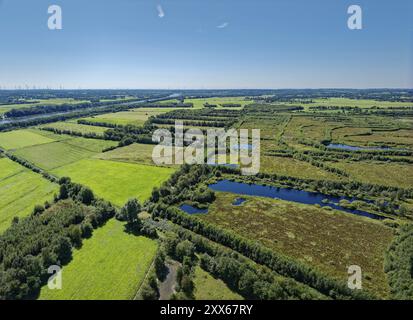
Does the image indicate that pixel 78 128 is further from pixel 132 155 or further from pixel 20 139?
pixel 132 155

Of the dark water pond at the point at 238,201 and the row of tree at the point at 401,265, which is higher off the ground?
the dark water pond at the point at 238,201

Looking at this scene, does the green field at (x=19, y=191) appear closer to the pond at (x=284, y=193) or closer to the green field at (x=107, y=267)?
the green field at (x=107, y=267)

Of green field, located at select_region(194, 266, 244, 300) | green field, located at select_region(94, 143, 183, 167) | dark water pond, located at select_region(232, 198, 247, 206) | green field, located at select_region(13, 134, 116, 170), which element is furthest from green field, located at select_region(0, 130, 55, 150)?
green field, located at select_region(194, 266, 244, 300)

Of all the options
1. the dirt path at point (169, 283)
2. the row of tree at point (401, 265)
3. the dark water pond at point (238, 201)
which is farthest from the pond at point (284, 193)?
the dirt path at point (169, 283)

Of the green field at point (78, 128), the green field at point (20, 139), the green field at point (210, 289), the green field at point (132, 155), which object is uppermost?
the green field at point (78, 128)

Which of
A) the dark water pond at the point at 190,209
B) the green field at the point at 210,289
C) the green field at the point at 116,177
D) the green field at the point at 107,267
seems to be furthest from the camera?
the green field at the point at 116,177

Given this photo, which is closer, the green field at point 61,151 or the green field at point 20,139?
the green field at point 61,151
